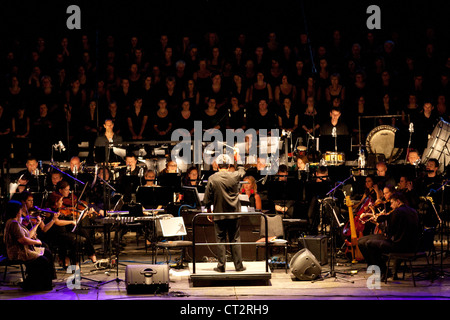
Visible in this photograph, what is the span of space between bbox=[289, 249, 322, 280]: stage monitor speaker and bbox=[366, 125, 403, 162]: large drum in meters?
4.92

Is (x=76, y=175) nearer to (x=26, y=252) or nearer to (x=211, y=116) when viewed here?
(x=26, y=252)

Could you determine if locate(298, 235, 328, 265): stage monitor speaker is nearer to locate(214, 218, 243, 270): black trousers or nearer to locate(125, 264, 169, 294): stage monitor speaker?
locate(214, 218, 243, 270): black trousers

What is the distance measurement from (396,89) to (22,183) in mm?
8177

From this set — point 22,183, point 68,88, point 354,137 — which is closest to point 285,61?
point 354,137

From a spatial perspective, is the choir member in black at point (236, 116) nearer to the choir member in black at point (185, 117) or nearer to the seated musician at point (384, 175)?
the choir member in black at point (185, 117)

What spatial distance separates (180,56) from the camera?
1464cm

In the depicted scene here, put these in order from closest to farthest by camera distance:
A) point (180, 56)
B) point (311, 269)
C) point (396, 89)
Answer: point (311, 269) → point (396, 89) → point (180, 56)

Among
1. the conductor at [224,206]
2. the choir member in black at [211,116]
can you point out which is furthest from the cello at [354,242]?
the choir member in black at [211,116]

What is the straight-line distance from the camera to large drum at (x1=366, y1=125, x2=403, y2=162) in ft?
41.8

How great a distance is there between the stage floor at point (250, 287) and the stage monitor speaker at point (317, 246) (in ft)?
0.61

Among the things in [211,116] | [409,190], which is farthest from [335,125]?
[409,190]

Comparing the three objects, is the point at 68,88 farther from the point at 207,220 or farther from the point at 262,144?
the point at 207,220

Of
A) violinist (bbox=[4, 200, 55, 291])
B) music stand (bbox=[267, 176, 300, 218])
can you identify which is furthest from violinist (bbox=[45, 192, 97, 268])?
music stand (bbox=[267, 176, 300, 218])

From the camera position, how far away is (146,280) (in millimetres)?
7855
